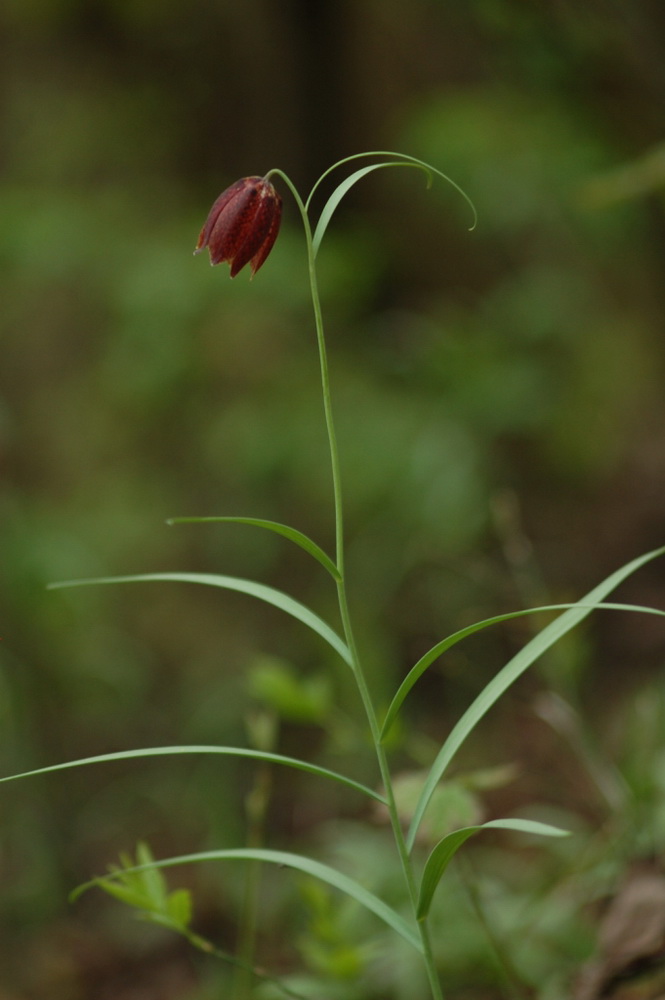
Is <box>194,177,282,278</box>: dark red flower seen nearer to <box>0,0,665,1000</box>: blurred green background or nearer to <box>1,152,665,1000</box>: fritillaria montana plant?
<box>1,152,665,1000</box>: fritillaria montana plant

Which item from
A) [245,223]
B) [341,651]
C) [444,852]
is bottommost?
[444,852]

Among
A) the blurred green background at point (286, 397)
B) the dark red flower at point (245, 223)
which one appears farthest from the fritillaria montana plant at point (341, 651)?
the blurred green background at point (286, 397)

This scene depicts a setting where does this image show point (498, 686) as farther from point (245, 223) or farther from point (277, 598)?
point (245, 223)

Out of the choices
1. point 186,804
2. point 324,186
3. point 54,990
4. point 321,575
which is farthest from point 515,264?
point 54,990

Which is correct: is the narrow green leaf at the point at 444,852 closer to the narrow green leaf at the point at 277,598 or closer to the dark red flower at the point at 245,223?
the narrow green leaf at the point at 277,598

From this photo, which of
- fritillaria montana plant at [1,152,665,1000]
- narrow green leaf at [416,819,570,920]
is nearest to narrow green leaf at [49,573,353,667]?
fritillaria montana plant at [1,152,665,1000]

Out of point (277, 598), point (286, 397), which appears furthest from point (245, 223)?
point (286, 397)
